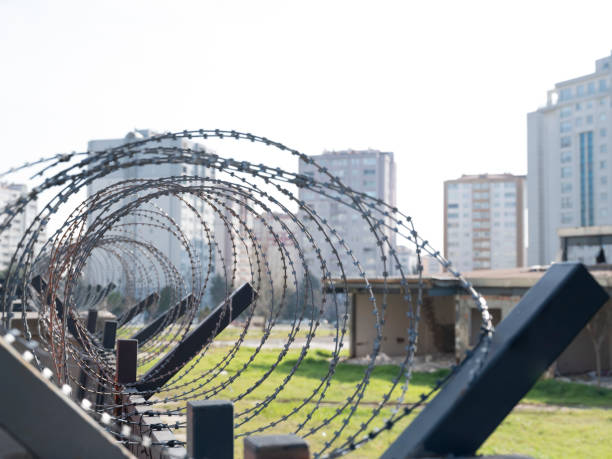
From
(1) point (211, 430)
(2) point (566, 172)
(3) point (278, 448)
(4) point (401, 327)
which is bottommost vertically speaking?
(4) point (401, 327)

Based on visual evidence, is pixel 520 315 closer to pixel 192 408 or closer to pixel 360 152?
Answer: pixel 192 408

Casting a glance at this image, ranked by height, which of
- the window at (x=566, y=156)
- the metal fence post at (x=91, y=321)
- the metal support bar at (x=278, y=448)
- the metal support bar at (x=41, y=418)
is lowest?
the metal fence post at (x=91, y=321)

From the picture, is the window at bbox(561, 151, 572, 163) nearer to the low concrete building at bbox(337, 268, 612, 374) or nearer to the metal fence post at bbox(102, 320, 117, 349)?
the low concrete building at bbox(337, 268, 612, 374)

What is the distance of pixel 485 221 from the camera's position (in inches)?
3967

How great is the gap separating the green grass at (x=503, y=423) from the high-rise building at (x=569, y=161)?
175 ft

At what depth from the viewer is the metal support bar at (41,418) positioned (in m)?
2.54

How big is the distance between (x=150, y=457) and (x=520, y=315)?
3.86 meters

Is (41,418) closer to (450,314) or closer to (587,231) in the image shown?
A: (587,231)

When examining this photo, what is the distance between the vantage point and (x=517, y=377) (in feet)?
10.3

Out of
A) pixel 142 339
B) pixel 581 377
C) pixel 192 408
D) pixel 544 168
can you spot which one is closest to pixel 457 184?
pixel 544 168

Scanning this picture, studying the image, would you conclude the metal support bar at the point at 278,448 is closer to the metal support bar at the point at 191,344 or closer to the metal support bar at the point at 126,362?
the metal support bar at the point at 191,344

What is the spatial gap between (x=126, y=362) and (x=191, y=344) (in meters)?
0.77

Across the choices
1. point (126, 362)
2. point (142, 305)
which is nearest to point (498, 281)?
point (142, 305)

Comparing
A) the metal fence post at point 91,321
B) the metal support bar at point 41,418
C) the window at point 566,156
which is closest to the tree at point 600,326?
the metal fence post at point 91,321
